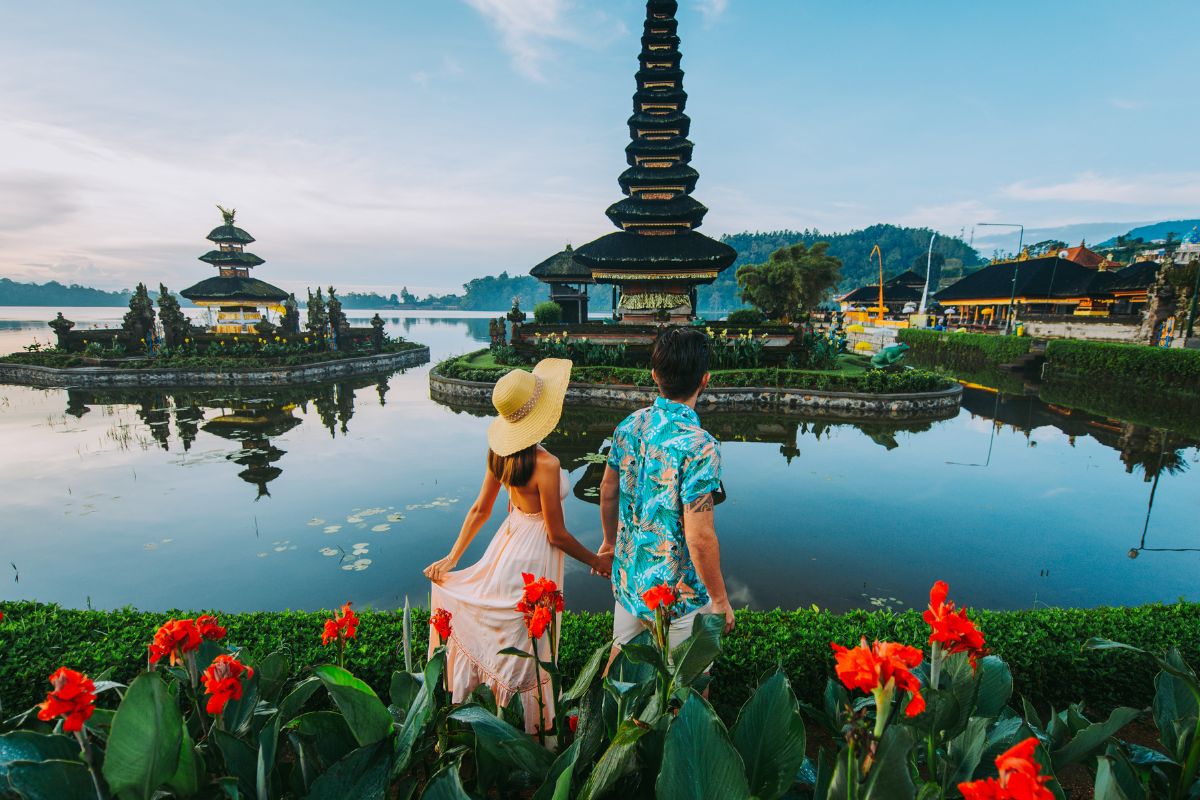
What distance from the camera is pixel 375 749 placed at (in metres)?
1.39

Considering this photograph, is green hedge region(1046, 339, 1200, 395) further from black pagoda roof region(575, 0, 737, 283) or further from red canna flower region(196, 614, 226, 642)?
red canna flower region(196, 614, 226, 642)

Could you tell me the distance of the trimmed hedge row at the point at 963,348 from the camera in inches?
861

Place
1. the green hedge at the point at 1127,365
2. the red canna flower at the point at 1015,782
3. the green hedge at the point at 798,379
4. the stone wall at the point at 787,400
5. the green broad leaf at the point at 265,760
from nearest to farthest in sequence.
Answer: the red canna flower at the point at 1015,782 → the green broad leaf at the point at 265,760 → the stone wall at the point at 787,400 → the green hedge at the point at 798,379 → the green hedge at the point at 1127,365

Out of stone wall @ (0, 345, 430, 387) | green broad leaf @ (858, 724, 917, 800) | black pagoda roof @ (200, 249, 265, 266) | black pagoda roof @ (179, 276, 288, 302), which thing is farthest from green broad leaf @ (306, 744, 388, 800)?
black pagoda roof @ (200, 249, 265, 266)

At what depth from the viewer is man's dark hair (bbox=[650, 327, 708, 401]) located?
2088mm

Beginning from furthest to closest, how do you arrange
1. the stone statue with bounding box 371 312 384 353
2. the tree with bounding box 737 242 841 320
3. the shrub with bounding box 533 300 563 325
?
the tree with bounding box 737 242 841 320
the stone statue with bounding box 371 312 384 353
the shrub with bounding box 533 300 563 325

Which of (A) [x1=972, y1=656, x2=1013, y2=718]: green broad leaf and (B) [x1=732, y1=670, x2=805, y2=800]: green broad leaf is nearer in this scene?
(B) [x1=732, y1=670, x2=805, y2=800]: green broad leaf

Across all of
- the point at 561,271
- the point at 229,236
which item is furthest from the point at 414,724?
the point at 229,236

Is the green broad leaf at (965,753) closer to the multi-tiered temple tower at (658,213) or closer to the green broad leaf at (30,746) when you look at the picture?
the green broad leaf at (30,746)

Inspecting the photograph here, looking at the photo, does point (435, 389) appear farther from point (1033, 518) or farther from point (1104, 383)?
point (1104, 383)

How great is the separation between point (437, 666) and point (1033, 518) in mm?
7603

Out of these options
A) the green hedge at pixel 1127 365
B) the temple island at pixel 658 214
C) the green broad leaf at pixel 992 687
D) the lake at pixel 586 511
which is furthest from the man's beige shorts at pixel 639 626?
the green hedge at pixel 1127 365

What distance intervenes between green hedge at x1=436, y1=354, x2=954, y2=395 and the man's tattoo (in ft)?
41.2

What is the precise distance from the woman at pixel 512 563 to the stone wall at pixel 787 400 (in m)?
10.5
